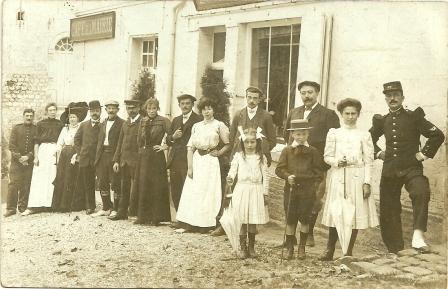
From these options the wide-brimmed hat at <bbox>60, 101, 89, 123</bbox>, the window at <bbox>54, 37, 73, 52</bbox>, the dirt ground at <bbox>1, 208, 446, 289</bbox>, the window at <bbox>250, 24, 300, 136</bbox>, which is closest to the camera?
the dirt ground at <bbox>1, 208, 446, 289</bbox>

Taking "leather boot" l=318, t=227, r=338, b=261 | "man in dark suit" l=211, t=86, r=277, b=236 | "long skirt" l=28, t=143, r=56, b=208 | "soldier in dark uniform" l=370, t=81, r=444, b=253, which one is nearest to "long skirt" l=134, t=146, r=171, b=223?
"long skirt" l=28, t=143, r=56, b=208

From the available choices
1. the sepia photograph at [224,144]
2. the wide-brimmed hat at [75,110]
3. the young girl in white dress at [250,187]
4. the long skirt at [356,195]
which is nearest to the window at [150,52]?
the sepia photograph at [224,144]

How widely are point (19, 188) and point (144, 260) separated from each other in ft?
5.37

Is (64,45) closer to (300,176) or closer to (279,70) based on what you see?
(279,70)

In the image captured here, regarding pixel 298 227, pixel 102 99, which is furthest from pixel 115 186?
pixel 298 227

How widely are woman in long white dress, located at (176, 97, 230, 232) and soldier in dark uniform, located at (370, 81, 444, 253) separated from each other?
157 cm

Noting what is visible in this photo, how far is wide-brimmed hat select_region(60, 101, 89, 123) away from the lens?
5.39 meters

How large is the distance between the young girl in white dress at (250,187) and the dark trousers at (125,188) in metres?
1.56

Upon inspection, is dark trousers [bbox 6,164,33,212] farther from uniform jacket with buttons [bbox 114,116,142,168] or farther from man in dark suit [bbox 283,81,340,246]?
man in dark suit [bbox 283,81,340,246]

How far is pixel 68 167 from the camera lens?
5637 mm

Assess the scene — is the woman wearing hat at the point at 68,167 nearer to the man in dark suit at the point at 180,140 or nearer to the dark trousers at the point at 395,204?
the man in dark suit at the point at 180,140

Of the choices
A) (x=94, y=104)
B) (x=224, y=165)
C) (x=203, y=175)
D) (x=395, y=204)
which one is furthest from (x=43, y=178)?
(x=395, y=204)

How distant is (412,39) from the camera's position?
430cm

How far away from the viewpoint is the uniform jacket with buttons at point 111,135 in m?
5.61
